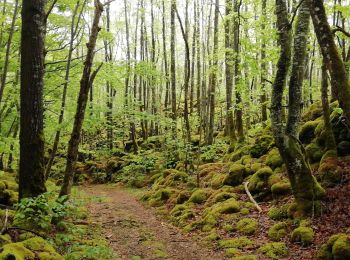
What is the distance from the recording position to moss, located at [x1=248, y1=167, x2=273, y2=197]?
35.6 ft

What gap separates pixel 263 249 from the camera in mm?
7422

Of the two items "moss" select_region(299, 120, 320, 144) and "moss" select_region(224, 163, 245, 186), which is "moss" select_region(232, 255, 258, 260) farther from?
"moss" select_region(299, 120, 320, 144)

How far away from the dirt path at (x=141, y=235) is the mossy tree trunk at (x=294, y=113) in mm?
2612

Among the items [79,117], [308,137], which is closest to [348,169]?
[308,137]

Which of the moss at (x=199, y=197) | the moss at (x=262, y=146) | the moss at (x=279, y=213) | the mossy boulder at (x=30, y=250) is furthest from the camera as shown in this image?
the moss at (x=262, y=146)

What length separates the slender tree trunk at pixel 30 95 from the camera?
6.98m

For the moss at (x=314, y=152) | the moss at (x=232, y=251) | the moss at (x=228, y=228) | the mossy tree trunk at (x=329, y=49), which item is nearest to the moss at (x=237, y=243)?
the moss at (x=232, y=251)

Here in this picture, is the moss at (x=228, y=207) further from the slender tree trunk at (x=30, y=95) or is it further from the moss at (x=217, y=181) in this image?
the slender tree trunk at (x=30, y=95)

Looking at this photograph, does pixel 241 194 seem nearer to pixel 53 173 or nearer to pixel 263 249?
pixel 263 249

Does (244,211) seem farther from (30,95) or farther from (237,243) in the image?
(30,95)

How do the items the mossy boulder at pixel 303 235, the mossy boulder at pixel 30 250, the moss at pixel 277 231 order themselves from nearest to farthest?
the mossy boulder at pixel 30 250
the mossy boulder at pixel 303 235
the moss at pixel 277 231

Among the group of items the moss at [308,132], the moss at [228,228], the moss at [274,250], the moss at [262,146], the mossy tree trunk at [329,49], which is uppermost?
the mossy tree trunk at [329,49]

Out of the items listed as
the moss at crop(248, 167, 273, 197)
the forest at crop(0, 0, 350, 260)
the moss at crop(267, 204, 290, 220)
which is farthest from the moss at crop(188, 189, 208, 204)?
the moss at crop(267, 204, 290, 220)

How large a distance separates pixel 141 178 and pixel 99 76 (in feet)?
26.1
